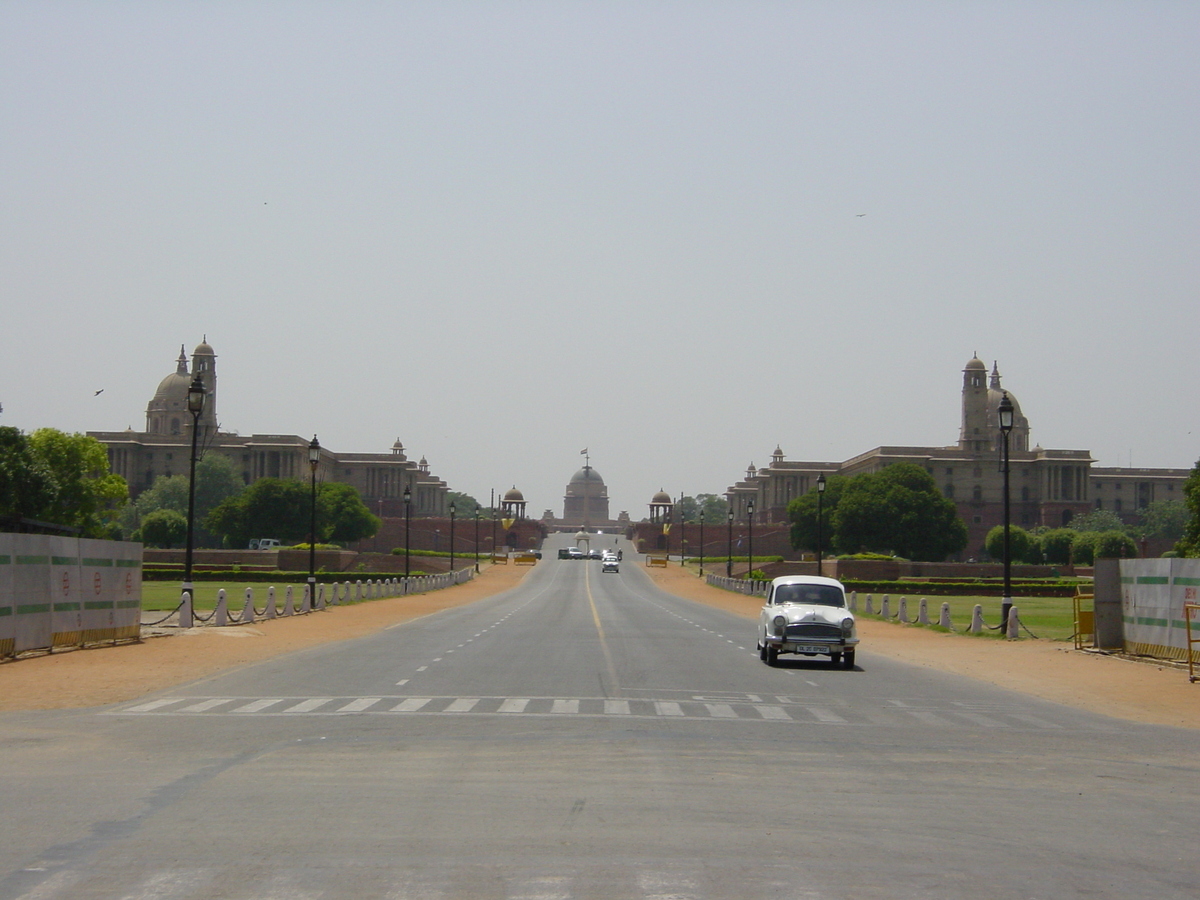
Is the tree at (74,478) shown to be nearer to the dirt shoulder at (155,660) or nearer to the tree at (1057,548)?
the dirt shoulder at (155,660)

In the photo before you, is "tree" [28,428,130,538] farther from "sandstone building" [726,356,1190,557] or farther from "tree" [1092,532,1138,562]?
"sandstone building" [726,356,1190,557]

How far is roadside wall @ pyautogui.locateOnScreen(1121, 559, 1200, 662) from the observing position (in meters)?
26.0

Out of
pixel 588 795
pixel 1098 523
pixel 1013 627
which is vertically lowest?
pixel 1013 627

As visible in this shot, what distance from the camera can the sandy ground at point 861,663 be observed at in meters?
19.5

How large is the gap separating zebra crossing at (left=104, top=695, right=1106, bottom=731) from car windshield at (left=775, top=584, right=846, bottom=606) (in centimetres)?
734

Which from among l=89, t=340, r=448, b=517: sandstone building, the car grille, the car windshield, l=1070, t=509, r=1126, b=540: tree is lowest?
the car grille

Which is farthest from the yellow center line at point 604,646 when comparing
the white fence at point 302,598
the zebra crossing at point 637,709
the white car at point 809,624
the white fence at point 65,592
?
→ the white fence at point 65,592

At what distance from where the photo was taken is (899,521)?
4537 inches

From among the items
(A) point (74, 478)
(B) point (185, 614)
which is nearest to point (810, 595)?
(B) point (185, 614)

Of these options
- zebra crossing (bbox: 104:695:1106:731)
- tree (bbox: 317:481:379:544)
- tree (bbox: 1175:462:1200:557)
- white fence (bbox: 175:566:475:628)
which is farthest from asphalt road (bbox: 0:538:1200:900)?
tree (bbox: 317:481:379:544)

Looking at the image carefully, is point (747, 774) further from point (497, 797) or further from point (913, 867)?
point (913, 867)

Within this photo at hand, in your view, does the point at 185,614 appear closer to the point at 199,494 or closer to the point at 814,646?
the point at 814,646

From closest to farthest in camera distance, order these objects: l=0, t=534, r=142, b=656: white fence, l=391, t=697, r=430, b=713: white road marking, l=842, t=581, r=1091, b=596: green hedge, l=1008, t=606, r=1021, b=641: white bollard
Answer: l=391, t=697, r=430, b=713: white road marking < l=0, t=534, r=142, b=656: white fence < l=1008, t=606, r=1021, b=641: white bollard < l=842, t=581, r=1091, b=596: green hedge

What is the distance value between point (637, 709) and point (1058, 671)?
1195 cm
